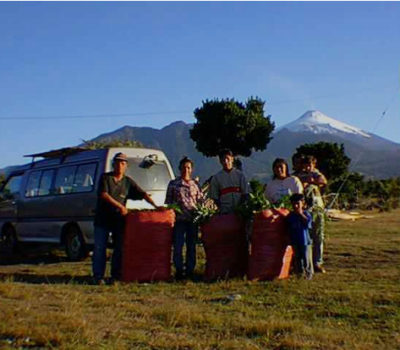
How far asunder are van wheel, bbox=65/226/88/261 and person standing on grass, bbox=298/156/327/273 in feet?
14.2

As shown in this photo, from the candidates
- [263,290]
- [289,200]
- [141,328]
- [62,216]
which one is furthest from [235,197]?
[62,216]

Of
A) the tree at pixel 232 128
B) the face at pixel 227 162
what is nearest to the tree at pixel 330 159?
the tree at pixel 232 128

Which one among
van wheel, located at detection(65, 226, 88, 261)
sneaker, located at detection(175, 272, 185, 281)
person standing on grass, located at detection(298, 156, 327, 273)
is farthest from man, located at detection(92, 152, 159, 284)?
van wheel, located at detection(65, 226, 88, 261)

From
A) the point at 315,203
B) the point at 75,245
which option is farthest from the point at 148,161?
the point at 315,203

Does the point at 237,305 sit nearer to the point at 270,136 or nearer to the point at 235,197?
the point at 235,197

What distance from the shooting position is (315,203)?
8.73 metres

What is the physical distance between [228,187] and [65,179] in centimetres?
451

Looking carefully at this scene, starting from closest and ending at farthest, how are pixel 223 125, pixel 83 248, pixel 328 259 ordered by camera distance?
pixel 328 259
pixel 83 248
pixel 223 125

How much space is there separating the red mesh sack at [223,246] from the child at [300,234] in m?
0.73

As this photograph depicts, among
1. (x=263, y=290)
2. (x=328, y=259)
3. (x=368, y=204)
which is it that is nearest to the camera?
(x=263, y=290)

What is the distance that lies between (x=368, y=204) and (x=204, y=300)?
1046 inches

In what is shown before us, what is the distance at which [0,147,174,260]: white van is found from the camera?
11188 mm

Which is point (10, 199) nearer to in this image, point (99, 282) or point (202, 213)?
point (99, 282)

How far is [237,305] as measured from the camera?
6.62m
